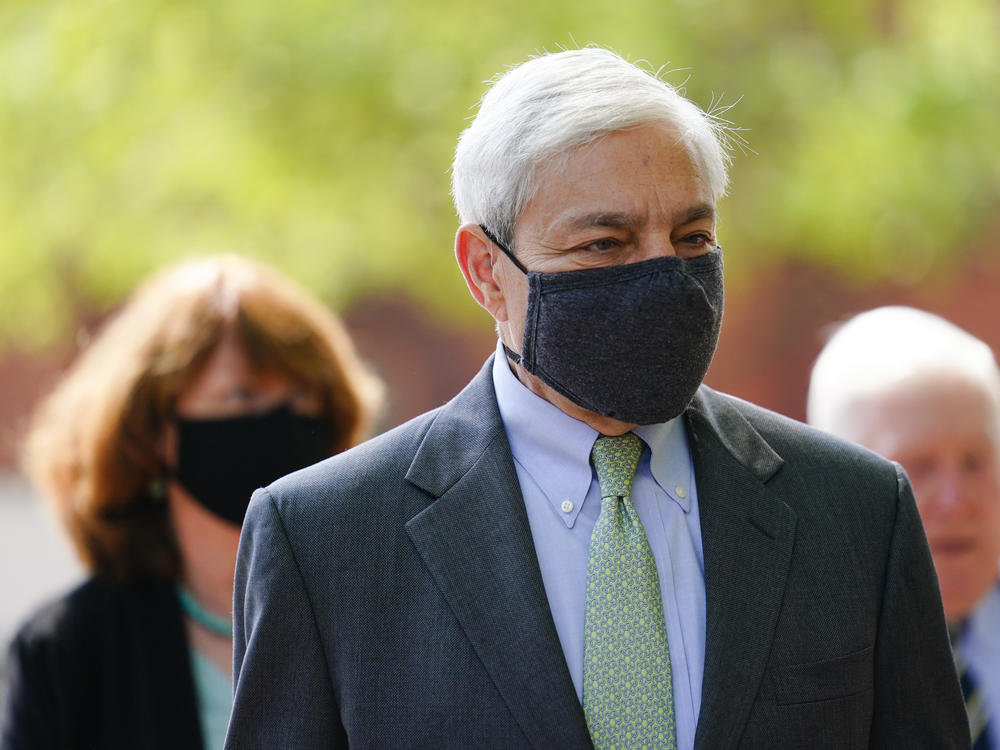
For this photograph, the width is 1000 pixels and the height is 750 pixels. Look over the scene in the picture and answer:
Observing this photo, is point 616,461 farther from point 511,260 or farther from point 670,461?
point 511,260

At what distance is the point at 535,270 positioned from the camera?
210 cm

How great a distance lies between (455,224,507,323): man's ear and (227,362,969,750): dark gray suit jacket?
0.22 meters

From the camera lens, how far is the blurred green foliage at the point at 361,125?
23.4 ft

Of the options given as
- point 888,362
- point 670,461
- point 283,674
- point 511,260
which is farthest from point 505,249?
point 888,362

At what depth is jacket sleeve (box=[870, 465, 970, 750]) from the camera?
2.06m

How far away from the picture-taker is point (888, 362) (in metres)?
3.14

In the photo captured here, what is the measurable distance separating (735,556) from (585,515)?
0.81 ft

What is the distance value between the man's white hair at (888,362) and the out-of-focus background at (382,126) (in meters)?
3.93

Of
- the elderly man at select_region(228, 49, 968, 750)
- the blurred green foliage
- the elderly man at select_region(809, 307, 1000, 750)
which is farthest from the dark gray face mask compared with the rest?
the blurred green foliage

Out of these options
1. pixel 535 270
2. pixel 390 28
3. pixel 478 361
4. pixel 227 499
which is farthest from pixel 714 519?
pixel 478 361

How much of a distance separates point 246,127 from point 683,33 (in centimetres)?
258

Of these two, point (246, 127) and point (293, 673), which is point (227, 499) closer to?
point (293, 673)

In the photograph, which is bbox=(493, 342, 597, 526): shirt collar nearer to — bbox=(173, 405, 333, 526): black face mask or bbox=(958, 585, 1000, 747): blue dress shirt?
bbox=(173, 405, 333, 526): black face mask

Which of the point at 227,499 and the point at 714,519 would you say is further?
the point at 227,499
